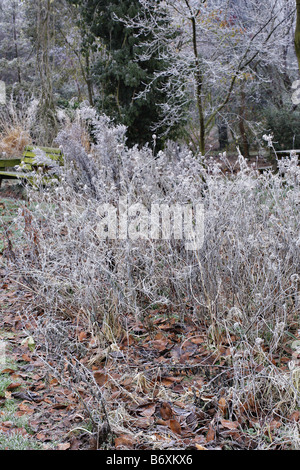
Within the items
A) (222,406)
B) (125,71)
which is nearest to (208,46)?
(125,71)

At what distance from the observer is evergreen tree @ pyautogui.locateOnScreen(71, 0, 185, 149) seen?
25.7ft

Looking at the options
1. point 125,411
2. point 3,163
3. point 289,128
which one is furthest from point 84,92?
point 125,411

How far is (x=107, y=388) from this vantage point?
7.61 feet

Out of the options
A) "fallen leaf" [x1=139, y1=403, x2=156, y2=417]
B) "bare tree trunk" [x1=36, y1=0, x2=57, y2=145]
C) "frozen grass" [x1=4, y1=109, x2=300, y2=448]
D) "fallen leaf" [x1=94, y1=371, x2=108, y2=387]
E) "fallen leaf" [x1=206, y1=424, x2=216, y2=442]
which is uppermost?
"bare tree trunk" [x1=36, y1=0, x2=57, y2=145]

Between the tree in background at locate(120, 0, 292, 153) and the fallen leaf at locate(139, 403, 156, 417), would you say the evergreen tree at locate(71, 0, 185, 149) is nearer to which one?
the tree in background at locate(120, 0, 292, 153)

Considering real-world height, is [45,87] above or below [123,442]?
above

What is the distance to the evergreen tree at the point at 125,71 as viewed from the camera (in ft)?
25.7

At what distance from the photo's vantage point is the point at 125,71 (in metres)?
7.86

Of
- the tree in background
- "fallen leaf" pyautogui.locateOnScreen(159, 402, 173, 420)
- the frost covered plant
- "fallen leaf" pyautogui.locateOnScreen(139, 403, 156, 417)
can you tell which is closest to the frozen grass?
the frost covered plant

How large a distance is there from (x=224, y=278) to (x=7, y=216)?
139 inches

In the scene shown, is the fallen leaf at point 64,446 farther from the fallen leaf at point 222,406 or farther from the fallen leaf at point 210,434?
the fallen leaf at point 222,406

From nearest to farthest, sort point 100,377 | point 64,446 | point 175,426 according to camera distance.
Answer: point 64,446
point 175,426
point 100,377

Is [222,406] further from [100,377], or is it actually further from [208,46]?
[208,46]

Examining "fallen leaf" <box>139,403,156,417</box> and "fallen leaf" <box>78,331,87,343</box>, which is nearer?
"fallen leaf" <box>139,403,156,417</box>
